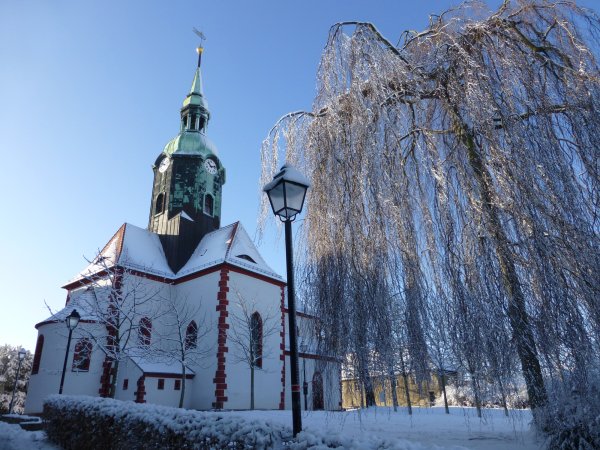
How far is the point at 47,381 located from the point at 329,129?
19545mm

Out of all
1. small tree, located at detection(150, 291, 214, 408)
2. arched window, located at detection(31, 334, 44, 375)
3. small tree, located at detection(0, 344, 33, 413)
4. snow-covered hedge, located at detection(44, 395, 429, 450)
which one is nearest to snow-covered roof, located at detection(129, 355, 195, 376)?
small tree, located at detection(150, 291, 214, 408)

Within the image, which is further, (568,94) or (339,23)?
(339,23)

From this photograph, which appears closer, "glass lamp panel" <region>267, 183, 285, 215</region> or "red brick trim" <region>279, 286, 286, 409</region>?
"glass lamp panel" <region>267, 183, 285, 215</region>

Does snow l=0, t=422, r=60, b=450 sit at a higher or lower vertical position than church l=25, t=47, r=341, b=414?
lower

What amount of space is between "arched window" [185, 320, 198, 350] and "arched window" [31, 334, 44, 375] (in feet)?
22.6

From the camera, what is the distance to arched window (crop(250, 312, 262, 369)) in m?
19.8

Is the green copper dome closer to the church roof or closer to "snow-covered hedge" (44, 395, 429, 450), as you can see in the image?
the church roof

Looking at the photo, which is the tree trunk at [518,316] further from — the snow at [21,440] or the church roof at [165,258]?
the church roof at [165,258]

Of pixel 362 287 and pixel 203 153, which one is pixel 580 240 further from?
pixel 203 153

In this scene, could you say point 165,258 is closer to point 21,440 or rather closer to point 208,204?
point 208,204

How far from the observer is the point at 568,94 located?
14.9ft

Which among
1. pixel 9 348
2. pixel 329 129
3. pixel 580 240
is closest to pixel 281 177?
pixel 329 129

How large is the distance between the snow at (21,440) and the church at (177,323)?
150 inches

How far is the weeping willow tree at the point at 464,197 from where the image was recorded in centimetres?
401
